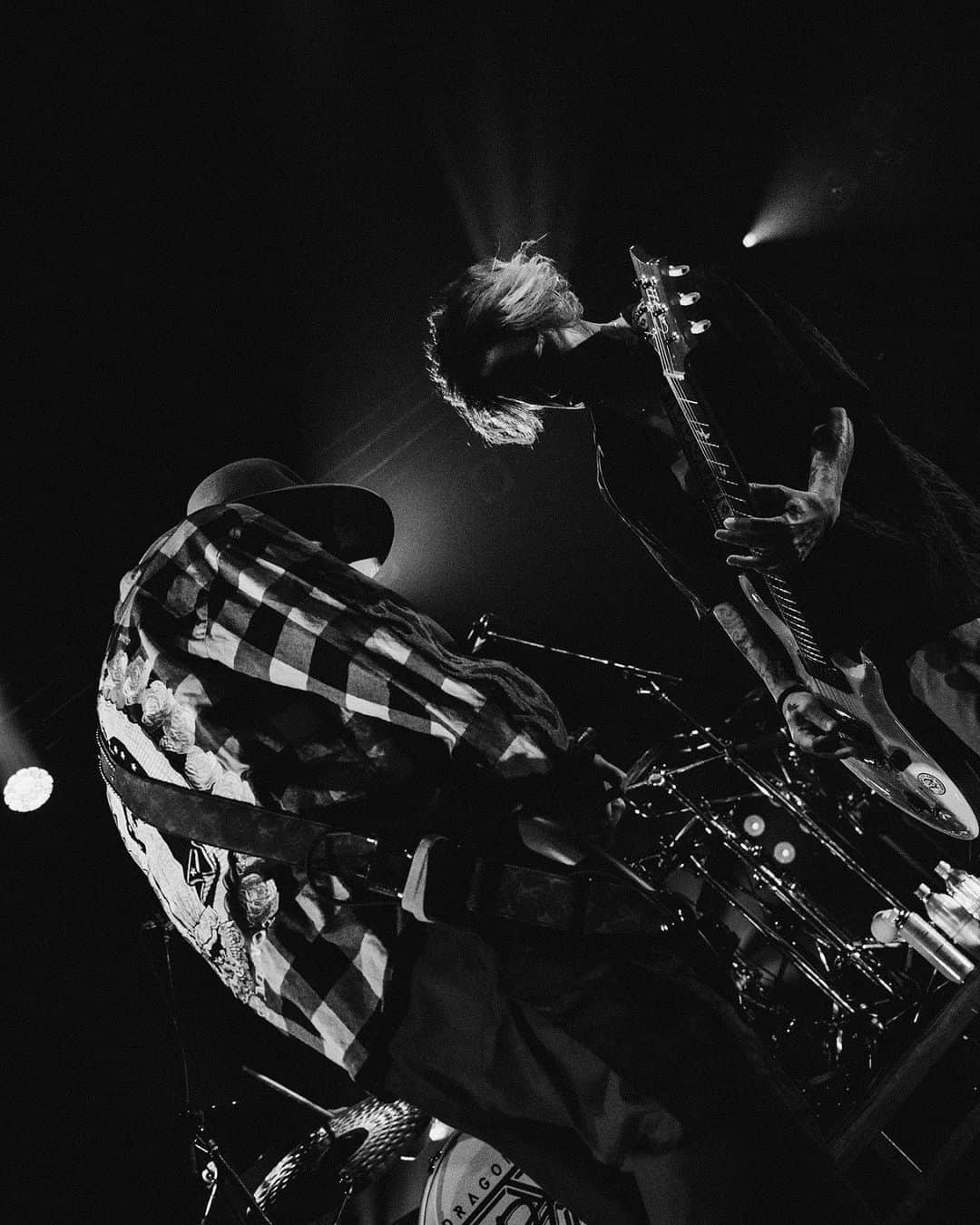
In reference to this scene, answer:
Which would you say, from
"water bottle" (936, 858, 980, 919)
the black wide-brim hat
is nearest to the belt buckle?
the black wide-brim hat

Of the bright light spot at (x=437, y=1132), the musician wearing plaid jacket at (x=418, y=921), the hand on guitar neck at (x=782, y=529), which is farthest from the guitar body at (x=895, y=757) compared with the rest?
the bright light spot at (x=437, y=1132)

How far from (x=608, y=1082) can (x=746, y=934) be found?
4.68 metres

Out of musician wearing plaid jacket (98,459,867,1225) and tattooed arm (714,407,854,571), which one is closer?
musician wearing plaid jacket (98,459,867,1225)

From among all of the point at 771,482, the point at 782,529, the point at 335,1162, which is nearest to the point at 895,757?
the point at 782,529

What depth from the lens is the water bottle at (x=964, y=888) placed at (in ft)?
9.09

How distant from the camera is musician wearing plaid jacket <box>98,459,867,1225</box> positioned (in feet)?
3.49

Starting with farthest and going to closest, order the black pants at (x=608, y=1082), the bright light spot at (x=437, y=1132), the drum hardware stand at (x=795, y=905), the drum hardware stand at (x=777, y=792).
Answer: the drum hardware stand at (x=777, y=792) → the drum hardware stand at (x=795, y=905) → the bright light spot at (x=437, y=1132) → the black pants at (x=608, y=1082)

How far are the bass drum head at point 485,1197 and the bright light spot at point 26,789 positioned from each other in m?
3.32

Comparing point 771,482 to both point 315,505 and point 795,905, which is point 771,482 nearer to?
point 315,505

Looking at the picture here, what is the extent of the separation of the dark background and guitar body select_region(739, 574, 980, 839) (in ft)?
6.22

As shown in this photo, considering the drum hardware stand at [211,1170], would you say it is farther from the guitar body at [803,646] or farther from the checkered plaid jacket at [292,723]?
the guitar body at [803,646]

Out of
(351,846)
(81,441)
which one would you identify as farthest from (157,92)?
(351,846)

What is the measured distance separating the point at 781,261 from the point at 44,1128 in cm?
625

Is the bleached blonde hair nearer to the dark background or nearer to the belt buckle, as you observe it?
the dark background
